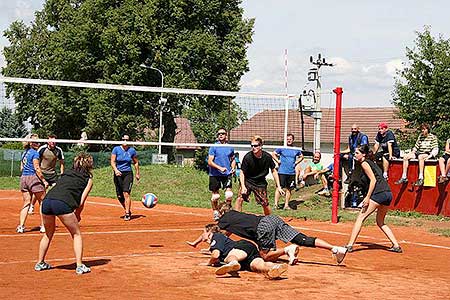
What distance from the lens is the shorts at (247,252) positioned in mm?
9523

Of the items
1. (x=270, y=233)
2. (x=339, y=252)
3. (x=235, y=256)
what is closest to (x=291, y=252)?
(x=270, y=233)

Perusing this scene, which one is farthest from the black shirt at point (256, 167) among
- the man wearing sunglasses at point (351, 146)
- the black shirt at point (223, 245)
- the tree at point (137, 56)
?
the tree at point (137, 56)

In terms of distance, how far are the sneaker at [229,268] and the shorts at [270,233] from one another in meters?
0.82

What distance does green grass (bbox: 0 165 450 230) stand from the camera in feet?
60.0

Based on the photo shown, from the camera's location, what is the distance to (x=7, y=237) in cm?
1331

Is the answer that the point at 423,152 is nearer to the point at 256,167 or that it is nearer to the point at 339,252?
the point at 256,167

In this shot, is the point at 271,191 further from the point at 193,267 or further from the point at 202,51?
the point at 202,51

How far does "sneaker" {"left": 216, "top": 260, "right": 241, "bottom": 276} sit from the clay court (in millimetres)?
116

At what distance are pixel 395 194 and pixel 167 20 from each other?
29.6 meters

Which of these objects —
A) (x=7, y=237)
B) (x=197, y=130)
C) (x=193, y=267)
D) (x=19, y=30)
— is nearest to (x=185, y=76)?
(x=197, y=130)

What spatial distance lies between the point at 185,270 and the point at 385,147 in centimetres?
1092

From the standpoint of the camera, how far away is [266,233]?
32.1 ft

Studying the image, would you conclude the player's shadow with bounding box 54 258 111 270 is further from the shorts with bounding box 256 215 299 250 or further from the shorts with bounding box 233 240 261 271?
the shorts with bounding box 256 215 299 250

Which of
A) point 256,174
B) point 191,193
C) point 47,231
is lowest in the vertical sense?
point 191,193
